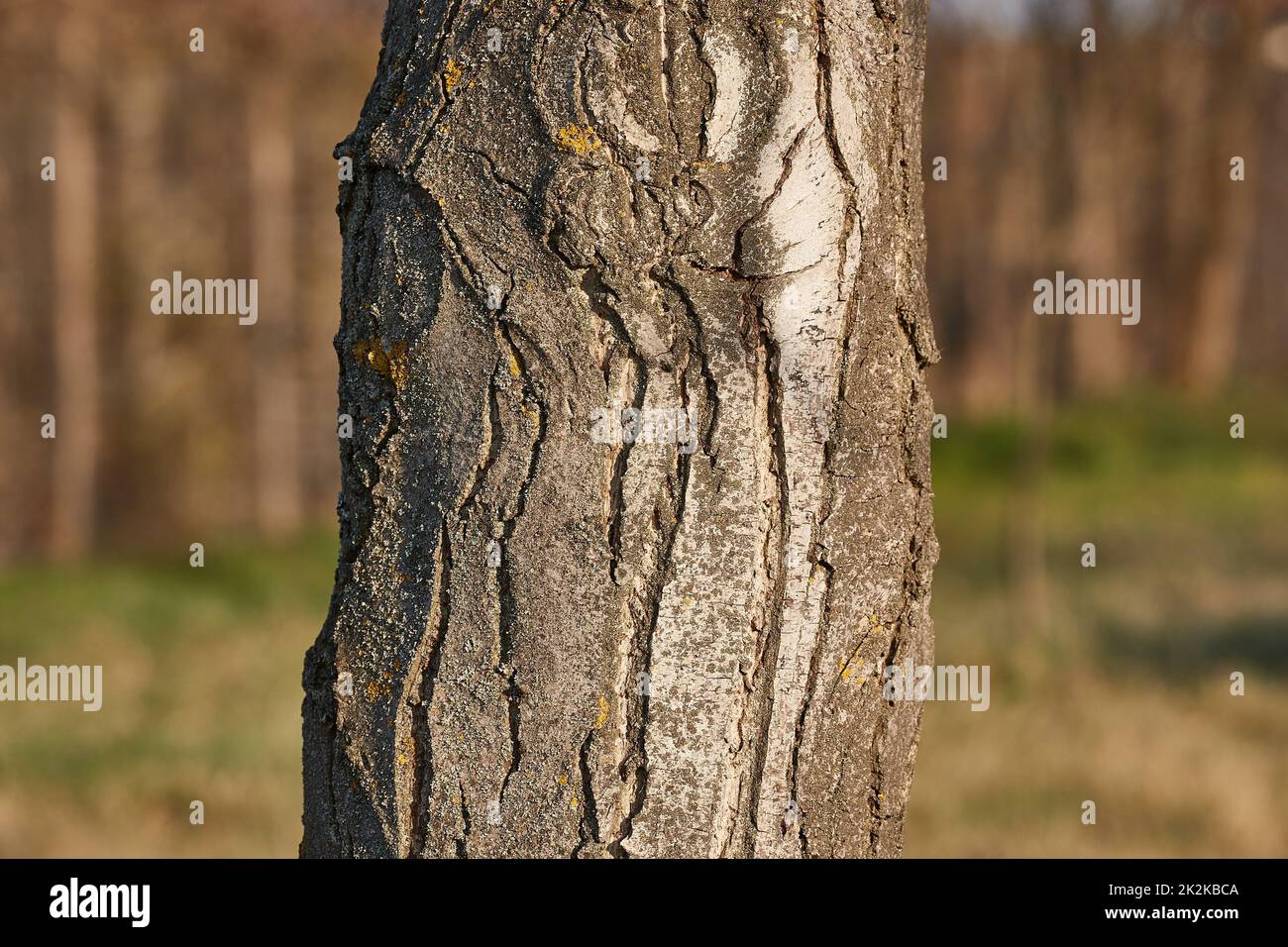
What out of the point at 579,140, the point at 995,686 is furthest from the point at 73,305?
the point at 579,140

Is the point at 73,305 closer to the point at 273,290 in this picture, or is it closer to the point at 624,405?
the point at 273,290

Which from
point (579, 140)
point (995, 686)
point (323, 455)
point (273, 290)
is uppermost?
point (273, 290)

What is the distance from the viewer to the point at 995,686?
594cm

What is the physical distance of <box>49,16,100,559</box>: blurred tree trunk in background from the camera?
8188mm

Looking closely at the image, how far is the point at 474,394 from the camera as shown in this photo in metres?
1.50

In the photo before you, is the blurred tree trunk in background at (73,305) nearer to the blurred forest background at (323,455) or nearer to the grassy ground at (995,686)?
the blurred forest background at (323,455)

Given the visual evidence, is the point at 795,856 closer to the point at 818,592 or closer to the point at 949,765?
the point at 818,592

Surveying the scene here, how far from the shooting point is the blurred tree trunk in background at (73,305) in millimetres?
8188

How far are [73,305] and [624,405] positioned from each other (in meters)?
7.78

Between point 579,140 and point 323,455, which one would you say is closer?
point 579,140

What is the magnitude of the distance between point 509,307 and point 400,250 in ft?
0.56

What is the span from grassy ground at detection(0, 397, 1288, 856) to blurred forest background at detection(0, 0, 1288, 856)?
2 cm

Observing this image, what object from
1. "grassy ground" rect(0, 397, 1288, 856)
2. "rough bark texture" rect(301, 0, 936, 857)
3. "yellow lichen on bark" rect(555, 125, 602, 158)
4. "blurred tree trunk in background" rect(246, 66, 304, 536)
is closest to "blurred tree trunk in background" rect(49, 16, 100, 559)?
"grassy ground" rect(0, 397, 1288, 856)
